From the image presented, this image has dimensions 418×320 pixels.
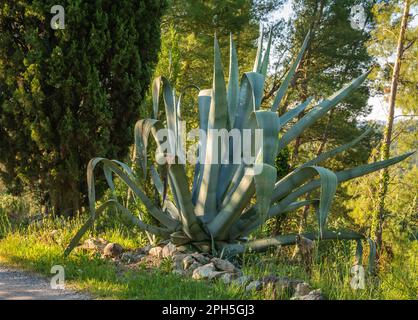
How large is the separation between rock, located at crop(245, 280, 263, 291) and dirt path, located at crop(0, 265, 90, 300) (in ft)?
3.79

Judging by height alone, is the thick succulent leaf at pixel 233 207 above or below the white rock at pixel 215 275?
above

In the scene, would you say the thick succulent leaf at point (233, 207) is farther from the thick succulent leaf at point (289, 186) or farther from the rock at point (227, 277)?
the rock at point (227, 277)

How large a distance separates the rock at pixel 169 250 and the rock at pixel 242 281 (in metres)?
0.89

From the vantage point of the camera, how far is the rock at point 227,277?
12.1ft

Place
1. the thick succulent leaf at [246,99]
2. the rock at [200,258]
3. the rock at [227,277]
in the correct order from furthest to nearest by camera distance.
Answer: the thick succulent leaf at [246,99] → the rock at [200,258] → the rock at [227,277]

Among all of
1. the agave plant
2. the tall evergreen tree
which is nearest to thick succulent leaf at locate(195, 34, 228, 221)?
the agave plant

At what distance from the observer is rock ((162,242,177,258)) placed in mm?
4402

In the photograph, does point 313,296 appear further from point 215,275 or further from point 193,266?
point 193,266

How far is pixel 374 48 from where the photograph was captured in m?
12.3

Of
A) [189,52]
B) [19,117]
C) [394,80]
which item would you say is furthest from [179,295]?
[189,52]

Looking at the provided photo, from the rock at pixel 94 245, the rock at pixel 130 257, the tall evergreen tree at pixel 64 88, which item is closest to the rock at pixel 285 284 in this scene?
the rock at pixel 130 257

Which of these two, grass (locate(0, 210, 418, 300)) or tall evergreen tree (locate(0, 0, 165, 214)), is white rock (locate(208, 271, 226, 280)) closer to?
grass (locate(0, 210, 418, 300))

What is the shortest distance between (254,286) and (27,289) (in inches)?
70.8
